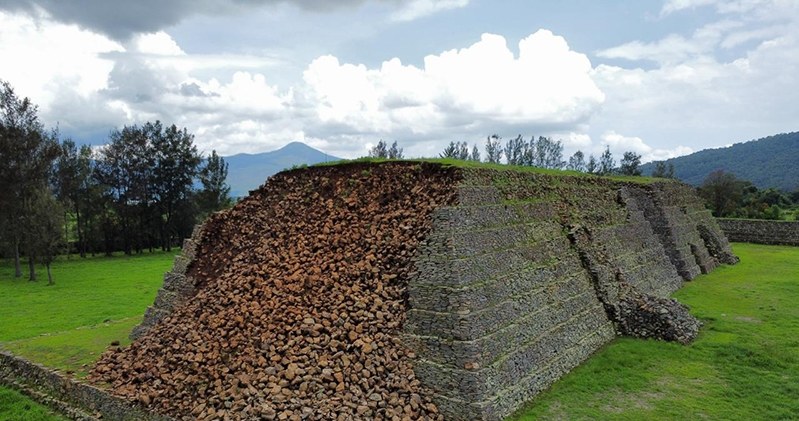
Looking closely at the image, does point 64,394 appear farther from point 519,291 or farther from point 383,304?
point 519,291

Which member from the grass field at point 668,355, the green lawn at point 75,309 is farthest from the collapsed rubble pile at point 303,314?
the green lawn at point 75,309

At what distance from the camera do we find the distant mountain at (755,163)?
135 meters

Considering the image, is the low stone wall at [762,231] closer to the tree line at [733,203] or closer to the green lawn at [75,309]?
the tree line at [733,203]

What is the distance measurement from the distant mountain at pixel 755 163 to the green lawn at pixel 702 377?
12438 cm

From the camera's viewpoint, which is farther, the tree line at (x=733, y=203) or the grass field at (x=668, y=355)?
the tree line at (x=733, y=203)

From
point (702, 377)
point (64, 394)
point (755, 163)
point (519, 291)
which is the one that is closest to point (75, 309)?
point (64, 394)

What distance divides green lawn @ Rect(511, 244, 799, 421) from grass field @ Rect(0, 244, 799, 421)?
23 mm

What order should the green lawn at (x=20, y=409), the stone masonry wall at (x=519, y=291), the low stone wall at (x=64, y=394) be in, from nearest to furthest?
1. the stone masonry wall at (x=519, y=291)
2. the low stone wall at (x=64, y=394)
3. the green lawn at (x=20, y=409)

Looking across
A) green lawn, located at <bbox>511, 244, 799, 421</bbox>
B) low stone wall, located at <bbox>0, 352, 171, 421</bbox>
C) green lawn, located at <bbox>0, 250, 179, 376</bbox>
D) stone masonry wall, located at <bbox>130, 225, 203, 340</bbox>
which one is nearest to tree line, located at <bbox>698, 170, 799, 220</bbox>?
green lawn, located at <bbox>511, 244, 799, 421</bbox>

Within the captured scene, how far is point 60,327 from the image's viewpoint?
20000mm

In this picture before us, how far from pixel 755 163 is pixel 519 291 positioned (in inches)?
7050

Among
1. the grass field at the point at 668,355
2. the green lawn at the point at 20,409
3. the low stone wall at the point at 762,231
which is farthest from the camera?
the low stone wall at the point at 762,231

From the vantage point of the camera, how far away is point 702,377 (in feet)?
42.6

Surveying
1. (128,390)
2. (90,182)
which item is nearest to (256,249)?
(128,390)
